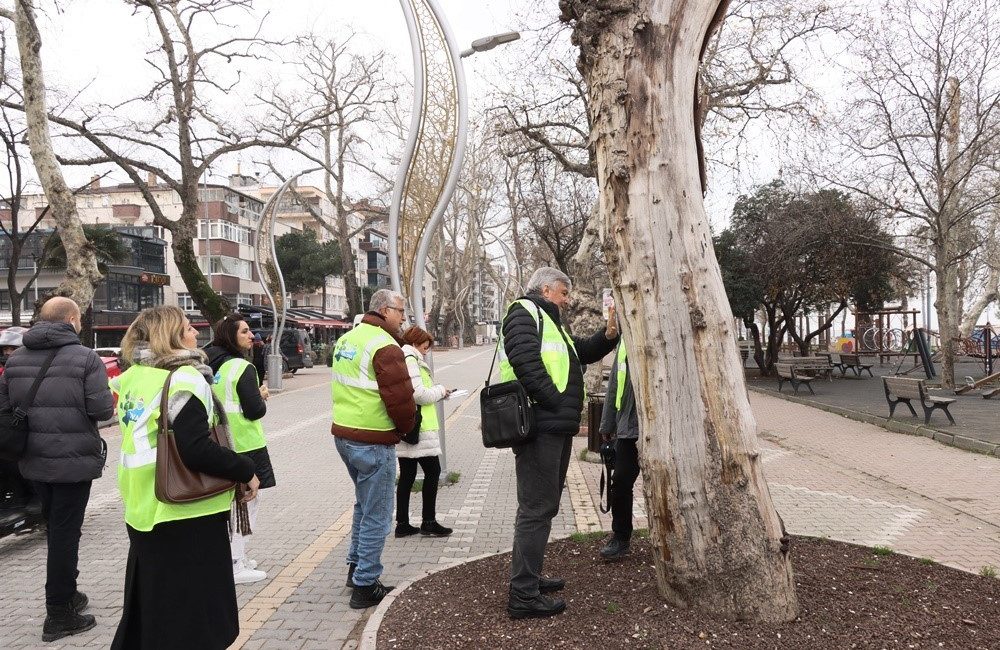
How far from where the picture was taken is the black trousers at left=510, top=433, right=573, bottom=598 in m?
3.70

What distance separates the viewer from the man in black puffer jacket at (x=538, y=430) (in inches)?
145

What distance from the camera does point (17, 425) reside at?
422 centimetres

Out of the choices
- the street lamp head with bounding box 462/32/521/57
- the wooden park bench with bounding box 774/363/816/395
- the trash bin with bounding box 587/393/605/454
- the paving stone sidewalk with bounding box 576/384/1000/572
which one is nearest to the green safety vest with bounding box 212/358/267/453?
the paving stone sidewalk with bounding box 576/384/1000/572

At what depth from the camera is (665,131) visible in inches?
137

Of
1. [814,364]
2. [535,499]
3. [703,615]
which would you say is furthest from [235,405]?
[814,364]

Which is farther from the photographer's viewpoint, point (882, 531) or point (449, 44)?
point (449, 44)

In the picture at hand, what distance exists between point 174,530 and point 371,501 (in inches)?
58.3

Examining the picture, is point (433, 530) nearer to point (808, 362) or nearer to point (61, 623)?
point (61, 623)

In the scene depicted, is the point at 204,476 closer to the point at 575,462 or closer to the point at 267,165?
the point at 575,462

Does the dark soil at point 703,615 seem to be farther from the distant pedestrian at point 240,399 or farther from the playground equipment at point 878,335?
the playground equipment at point 878,335

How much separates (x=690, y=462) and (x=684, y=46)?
1.93 metres

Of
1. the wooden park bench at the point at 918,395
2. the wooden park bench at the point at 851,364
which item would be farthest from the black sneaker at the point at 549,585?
the wooden park bench at the point at 851,364

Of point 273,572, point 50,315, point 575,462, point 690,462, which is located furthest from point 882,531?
point 50,315

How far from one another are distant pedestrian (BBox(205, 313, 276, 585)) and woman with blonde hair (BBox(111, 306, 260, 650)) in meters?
1.64
